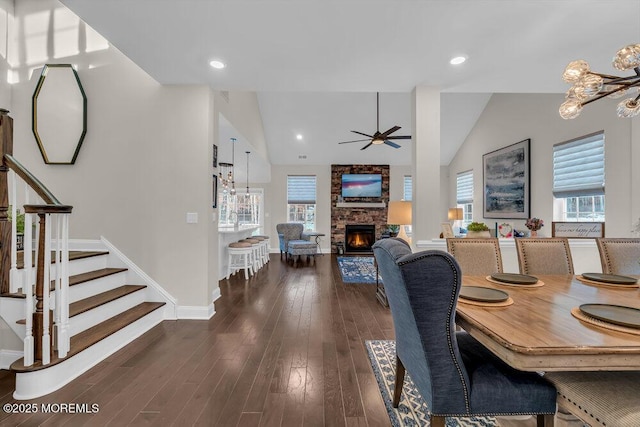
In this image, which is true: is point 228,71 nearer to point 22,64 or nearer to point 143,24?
point 143,24

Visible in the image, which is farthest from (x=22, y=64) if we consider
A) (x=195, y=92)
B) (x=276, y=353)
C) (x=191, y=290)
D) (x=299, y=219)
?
(x=299, y=219)

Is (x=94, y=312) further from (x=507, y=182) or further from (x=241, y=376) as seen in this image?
(x=507, y=182)

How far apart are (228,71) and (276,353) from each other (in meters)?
2.86

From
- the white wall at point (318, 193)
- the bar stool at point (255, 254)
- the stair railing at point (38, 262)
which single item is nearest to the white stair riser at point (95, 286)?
the stair railing at point (38, 262)

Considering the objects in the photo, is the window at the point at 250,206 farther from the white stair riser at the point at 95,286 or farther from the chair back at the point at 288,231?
the white stair riser at the point at 95,286

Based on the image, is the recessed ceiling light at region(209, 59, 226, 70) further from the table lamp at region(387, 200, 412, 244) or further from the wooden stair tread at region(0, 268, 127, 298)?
the table lamp at region(387, 200, 412, 244)

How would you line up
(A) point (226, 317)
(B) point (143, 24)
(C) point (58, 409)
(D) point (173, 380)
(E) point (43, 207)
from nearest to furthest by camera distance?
(C) point (58, 409), (E) point (43, 207), (D) point (173, 380), (B) point (143, 24), (A) point (226, 317)

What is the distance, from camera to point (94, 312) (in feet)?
8.61

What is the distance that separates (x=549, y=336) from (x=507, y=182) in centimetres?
566

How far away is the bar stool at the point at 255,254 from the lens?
222 inches

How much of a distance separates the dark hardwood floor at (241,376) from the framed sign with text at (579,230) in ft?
9.02

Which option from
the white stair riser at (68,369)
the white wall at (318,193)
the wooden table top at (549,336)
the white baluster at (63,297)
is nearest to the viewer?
the wooden table top at (549,336)

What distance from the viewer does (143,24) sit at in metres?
2.30

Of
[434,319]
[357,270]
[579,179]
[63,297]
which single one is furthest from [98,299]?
[579,179]
